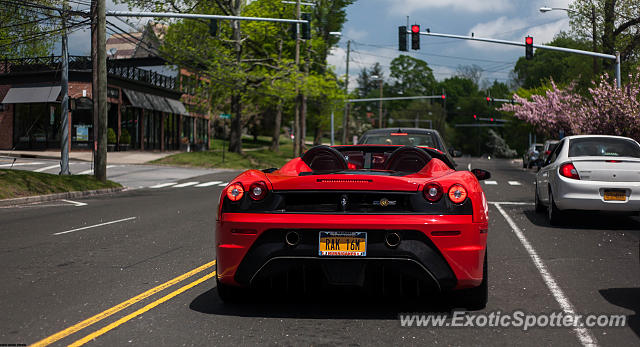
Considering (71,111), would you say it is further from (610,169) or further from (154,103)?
(610,169)

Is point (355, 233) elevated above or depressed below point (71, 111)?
below

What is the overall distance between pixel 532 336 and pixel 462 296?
79cm

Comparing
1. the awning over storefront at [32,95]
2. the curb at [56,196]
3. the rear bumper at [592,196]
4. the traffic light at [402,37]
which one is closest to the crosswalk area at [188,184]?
the curb at [56,196]

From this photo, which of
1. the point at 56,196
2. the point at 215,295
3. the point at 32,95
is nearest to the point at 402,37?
the point at 56,196

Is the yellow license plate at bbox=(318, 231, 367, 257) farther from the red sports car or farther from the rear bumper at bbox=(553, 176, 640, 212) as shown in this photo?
the rear bumper at bbox=(553, 176, 640, 212)

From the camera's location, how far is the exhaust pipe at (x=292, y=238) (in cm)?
515

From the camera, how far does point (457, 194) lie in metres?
5.30

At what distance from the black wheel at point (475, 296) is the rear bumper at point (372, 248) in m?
0.23

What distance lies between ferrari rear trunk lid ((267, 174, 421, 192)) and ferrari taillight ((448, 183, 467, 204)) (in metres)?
0.27

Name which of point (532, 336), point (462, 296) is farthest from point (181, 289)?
point (532, 336)

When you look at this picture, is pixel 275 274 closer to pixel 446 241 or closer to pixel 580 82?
pixel 446 241

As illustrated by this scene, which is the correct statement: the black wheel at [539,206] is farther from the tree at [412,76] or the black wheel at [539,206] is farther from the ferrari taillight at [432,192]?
the tree at [412,76]

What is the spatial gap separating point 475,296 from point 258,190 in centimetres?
196

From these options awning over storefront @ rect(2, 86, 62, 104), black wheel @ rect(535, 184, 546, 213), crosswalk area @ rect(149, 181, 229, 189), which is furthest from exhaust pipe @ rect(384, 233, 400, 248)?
awning over storefront @ rect(2, 86, 62, 104)
